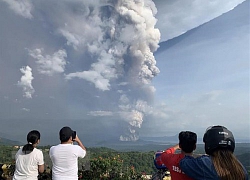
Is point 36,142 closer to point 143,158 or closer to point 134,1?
point 143,158

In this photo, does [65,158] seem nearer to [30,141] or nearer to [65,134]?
[65,134]

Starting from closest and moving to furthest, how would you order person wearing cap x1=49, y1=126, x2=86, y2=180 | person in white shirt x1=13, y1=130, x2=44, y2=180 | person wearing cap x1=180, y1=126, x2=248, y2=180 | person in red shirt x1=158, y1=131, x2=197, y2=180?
1. person wearing cap x1=180, y1=126, x2=248, y2=180
2. person in red shirt x1=158, y1=131, x2=197, y2=180
3. person wearing cap x1=49, y1=126, x2=86, y2=180
4. person in white shirt x1=13, y1=130, x2=44, y2=180

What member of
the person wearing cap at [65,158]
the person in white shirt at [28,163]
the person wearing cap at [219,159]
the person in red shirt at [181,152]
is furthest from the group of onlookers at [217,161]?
the person in white shirt at [28,163]

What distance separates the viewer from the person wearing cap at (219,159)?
112 centimetres

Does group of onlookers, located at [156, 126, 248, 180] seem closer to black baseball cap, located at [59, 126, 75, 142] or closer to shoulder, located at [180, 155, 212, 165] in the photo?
shoulder, located at [180, 155, 212, 165]

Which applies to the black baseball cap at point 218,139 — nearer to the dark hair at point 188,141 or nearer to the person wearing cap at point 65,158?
the dark hair at point 188,141

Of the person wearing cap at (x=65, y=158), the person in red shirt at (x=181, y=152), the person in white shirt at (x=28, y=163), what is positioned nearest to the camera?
the person in red shirt at (x=181, y=152)

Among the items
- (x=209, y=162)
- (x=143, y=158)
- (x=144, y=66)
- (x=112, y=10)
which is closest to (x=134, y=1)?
(x=112, y=10)

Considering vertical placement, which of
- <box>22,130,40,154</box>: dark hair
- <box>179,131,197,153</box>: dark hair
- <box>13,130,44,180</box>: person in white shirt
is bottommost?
<box>13,130,44,180</box>: person in white shirt

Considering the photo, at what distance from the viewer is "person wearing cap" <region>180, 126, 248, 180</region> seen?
1115 millimetres

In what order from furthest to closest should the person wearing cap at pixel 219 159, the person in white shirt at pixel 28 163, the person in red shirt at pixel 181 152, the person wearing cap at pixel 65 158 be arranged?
the person in white shirt at pixel 28 163 < the person wearing cap at pixel 65 158 < the person in red shirt at pixel 181 152 < the person wearing cap at pixel 219 159

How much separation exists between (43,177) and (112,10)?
18.5 ft

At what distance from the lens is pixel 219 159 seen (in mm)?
1146

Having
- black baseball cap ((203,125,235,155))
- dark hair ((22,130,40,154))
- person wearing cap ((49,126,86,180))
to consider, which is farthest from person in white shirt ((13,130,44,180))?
black baseball cap ((203,125,235,155))
